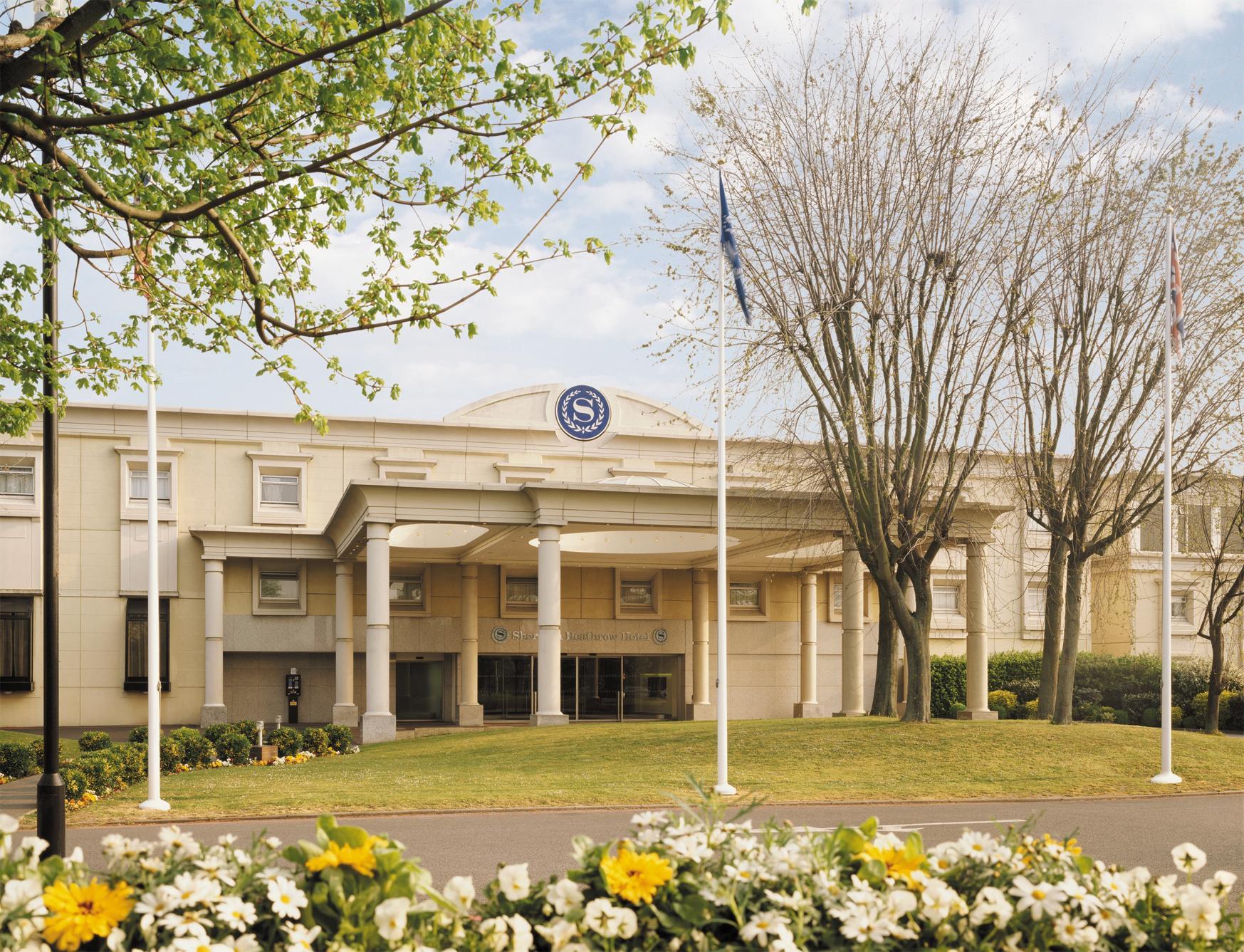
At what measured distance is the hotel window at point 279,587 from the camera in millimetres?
37562

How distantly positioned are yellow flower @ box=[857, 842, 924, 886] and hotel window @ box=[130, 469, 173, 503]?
35810 millimetres

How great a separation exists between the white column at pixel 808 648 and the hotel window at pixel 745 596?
1841 mm

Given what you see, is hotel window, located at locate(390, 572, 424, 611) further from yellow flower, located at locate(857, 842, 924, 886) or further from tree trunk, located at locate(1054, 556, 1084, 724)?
yellow flower, located at locate(857, 842, 924, 886)

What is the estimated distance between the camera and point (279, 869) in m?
3.77

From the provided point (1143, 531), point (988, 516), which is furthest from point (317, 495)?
point (1143, 531)

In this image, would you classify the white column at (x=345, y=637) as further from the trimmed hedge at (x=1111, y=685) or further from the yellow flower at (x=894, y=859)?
the yellow flower at (x=894, y=859)

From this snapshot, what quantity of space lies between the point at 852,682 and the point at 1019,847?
32432mm

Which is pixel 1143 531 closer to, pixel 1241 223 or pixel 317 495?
→ pixel 1241 223

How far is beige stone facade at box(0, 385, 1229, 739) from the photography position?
116ft

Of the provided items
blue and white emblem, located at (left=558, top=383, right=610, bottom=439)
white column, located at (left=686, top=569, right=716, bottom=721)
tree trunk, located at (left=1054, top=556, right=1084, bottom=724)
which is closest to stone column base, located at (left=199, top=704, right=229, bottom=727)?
blue and white emblem, located at (left=558, top=383, right=610, bottom=439)

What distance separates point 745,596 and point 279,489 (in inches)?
662

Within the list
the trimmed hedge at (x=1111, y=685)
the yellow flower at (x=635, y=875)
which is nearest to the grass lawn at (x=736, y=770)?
the trimmed hedge at (x=1111, y=685)

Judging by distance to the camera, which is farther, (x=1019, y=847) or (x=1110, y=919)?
(x=1019, y=847)

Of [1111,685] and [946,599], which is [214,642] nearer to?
[946,599]
